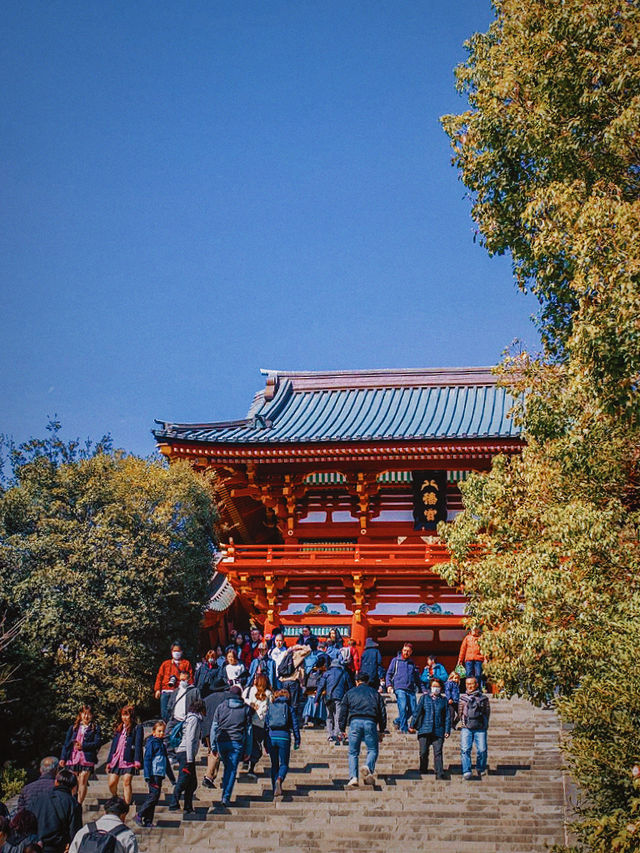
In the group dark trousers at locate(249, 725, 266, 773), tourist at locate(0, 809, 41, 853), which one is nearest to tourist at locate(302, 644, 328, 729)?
dark trousers at locate(249, 725, 266, 773)

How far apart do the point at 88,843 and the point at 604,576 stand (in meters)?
6.23

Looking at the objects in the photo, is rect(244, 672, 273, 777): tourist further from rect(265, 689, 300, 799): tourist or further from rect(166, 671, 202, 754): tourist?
rect(265, 689, 300, 799): tourist

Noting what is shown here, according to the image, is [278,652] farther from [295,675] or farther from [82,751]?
[82,751]

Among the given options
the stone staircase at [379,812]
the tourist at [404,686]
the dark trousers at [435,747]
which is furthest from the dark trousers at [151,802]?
the tourist at [404,686]

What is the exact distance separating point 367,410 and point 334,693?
44.2 ft

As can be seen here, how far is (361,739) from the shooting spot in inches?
510

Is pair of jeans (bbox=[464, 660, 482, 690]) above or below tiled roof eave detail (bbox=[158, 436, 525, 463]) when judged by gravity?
below

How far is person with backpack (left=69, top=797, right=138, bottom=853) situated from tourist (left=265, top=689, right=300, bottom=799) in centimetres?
478

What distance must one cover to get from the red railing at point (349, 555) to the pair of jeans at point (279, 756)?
35.8ft

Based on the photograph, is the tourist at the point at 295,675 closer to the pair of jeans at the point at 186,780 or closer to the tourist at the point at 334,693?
the tourist at the point at 334,693

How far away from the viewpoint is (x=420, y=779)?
13430 millimetres

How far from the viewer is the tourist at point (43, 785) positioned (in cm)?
950

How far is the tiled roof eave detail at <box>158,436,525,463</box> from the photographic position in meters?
23.4

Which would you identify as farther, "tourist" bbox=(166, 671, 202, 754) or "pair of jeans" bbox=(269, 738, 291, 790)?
"tourist" bbox=(166, 671, 202, 754)
